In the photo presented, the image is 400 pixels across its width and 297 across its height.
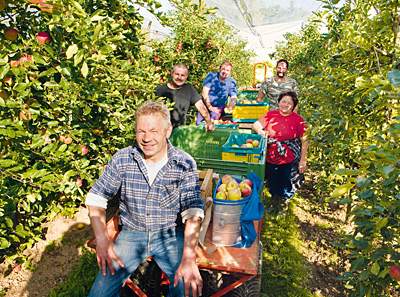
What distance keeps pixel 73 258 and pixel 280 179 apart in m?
2.81

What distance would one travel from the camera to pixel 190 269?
1.87 metres

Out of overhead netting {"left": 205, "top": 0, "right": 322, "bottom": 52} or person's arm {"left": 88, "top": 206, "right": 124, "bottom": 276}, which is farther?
overhead netting {"left": 205, "top": 0, "right": 322, "bottom": 52}

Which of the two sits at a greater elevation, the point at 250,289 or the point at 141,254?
the point at 141,254

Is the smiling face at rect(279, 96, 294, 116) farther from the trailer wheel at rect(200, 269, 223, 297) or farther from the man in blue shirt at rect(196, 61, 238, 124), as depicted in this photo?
the trailer wheel at rect(200, 269, 223, 297)

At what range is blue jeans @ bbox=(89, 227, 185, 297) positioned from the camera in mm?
1942

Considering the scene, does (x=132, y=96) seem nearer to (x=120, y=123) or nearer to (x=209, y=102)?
(x=120, y=123)

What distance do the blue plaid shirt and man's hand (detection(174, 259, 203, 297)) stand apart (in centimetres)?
39

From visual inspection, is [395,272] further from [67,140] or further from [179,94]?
[179,94]

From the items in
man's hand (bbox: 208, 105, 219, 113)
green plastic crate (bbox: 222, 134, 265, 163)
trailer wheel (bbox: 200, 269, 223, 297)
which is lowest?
trailer wheel (bbox: 200, 269, 223, 297)

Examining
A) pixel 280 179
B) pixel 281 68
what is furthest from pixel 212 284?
pixel 281 68

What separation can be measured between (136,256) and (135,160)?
2.40 feet

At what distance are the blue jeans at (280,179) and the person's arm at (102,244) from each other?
259 centimetres

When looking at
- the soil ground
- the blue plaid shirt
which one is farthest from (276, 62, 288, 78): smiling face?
the blue plaid shirt

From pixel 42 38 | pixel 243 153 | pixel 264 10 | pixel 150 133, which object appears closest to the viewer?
pixel 42 38
